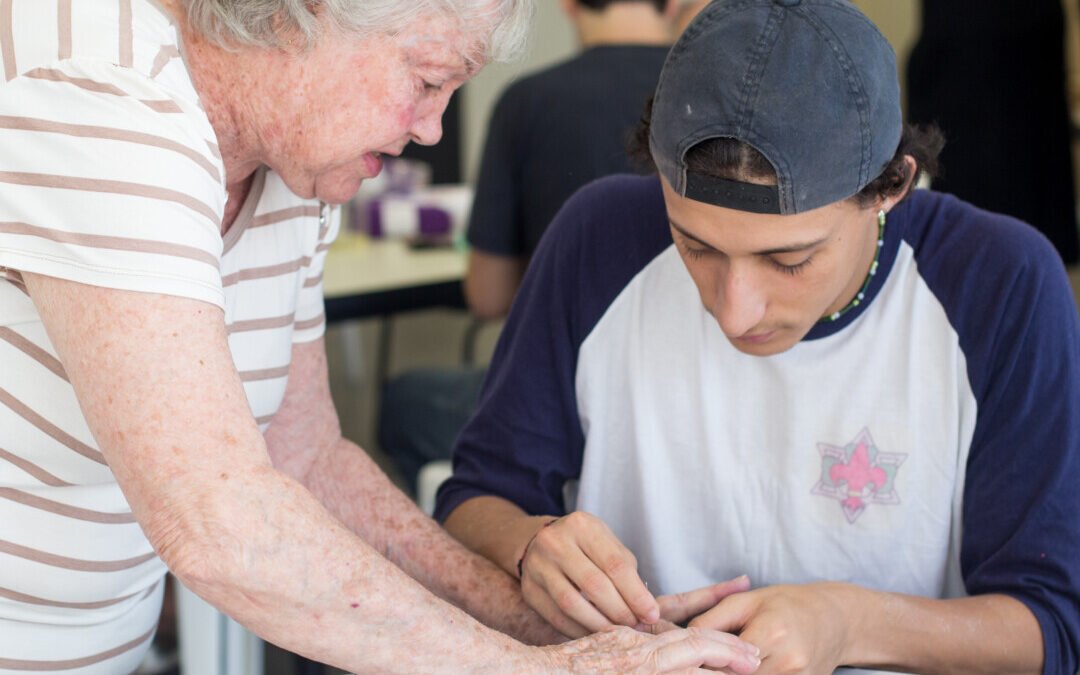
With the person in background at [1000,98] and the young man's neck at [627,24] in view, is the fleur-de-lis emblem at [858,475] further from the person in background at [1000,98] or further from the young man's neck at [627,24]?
the person in background at [1000,98]

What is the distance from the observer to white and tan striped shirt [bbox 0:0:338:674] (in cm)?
92

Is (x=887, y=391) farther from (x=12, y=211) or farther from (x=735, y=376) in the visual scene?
(x=12, y=211)

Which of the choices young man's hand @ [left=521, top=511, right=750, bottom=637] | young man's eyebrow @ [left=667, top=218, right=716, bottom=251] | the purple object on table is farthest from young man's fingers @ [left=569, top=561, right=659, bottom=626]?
the purple object on table

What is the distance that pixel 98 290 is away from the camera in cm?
90

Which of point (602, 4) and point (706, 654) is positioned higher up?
point (602, 4)

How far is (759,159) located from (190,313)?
0.52m

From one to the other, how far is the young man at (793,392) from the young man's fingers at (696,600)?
31 millimetres

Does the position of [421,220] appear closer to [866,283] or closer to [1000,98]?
[1000,98]

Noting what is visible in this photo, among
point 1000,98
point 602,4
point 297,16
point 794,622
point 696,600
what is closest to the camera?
point 297,16

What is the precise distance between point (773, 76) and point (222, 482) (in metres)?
0.58

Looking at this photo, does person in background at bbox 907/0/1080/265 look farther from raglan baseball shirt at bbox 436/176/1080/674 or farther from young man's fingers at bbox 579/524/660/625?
young man's fingers at bbox 579/524/660/625

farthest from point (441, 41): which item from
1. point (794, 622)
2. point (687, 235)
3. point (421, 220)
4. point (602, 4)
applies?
point (421, 220)

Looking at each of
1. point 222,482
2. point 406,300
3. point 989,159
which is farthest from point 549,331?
point 989,159

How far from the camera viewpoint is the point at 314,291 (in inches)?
55.6
